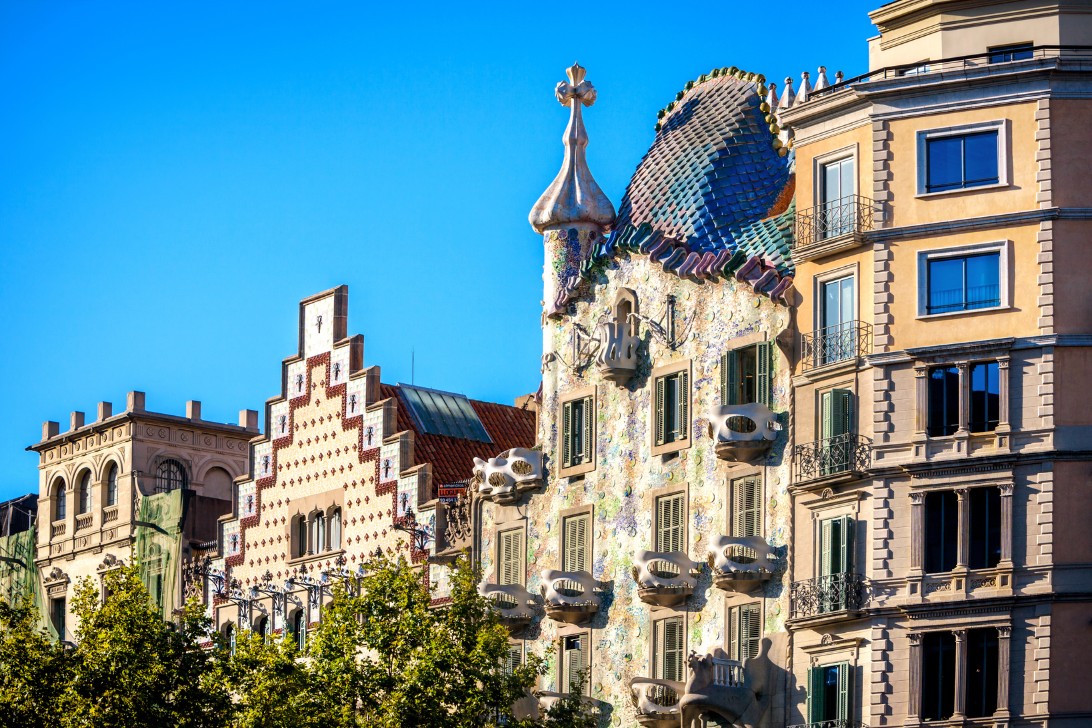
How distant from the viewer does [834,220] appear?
6003cm

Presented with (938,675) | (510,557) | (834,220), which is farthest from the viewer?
(510,557)

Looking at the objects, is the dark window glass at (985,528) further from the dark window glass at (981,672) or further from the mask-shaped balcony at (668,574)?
the mask-shaped balcony at (668,574)

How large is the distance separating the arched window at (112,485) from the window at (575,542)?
881 inches

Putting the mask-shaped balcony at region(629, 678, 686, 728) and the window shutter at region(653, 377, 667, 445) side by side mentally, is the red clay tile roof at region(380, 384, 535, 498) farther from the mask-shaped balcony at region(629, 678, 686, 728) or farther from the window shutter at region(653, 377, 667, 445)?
the mask-shaped balcony at region(629, 678, 686, 728)

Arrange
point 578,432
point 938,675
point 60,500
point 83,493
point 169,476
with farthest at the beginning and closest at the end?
point 60,500 → point 83,493 → point 169,476 → point 578,432 → point 938,675

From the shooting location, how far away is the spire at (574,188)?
67.9 meters

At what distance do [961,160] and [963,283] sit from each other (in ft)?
8.66

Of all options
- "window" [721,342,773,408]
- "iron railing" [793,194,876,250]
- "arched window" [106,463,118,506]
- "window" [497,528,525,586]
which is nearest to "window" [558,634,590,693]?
"window" [497,528,525,586]

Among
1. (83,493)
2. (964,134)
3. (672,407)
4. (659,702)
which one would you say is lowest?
(659,702)

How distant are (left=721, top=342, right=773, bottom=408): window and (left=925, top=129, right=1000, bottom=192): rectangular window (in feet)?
17.5

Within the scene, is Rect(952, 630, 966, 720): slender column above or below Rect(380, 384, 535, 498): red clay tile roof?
below

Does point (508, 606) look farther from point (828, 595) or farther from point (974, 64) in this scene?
point (974, 64)

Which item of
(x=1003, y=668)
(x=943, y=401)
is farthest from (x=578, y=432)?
(x=1003, y=668)

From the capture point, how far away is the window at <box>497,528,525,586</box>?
6756 centimetres
